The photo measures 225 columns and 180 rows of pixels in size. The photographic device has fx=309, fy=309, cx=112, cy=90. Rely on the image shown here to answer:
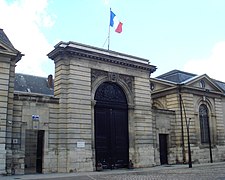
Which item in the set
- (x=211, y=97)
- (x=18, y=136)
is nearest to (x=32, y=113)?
(x=18, y=136)

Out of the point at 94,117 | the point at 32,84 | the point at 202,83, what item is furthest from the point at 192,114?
the point at 32,84

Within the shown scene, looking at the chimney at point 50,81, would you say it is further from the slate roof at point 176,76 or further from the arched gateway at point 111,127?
the arched gateway at point 111,127

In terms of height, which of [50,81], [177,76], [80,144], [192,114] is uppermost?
[50,81]

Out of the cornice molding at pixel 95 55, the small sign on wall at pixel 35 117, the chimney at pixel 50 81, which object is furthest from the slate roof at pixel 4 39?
the chimney at pixel 50 81

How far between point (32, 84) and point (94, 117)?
48.9 ft

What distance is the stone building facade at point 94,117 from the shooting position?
20703mm

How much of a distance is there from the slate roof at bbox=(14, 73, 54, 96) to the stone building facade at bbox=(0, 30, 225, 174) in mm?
5869

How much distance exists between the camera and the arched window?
3375cm

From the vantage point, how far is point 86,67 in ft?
78.9

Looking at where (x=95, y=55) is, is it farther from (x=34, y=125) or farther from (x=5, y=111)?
(x=5, y=111)

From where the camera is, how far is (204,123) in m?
34.4

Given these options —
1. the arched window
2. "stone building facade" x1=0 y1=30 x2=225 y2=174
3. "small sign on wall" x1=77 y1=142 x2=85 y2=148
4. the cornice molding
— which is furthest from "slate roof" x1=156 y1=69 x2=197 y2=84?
"small sign on wall" x1=77 y1=142 x2=85 y2=148

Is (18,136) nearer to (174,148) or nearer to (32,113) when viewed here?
(32,113)

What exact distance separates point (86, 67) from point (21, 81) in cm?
1405
